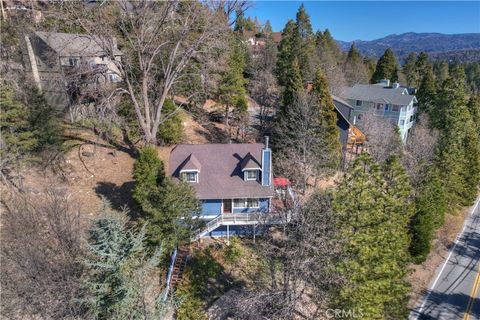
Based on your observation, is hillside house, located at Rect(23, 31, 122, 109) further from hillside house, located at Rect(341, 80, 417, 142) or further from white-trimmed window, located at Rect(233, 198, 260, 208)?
hillside house, located at Rect(341, 80, 417, 142)

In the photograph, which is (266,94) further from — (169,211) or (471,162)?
(169,211)

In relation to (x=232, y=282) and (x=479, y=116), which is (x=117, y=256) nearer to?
(x=232, y=282)

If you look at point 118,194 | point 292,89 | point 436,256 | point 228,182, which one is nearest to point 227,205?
point 228,182

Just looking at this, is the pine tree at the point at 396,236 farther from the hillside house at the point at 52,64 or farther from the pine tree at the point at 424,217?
the hillside house at the point at 52,64

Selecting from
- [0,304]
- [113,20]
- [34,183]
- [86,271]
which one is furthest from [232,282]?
[113,20]

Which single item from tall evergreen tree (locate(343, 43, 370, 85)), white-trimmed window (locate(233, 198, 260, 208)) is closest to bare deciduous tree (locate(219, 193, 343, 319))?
white-trimmed window (locate(233, 198, 260, 208))
